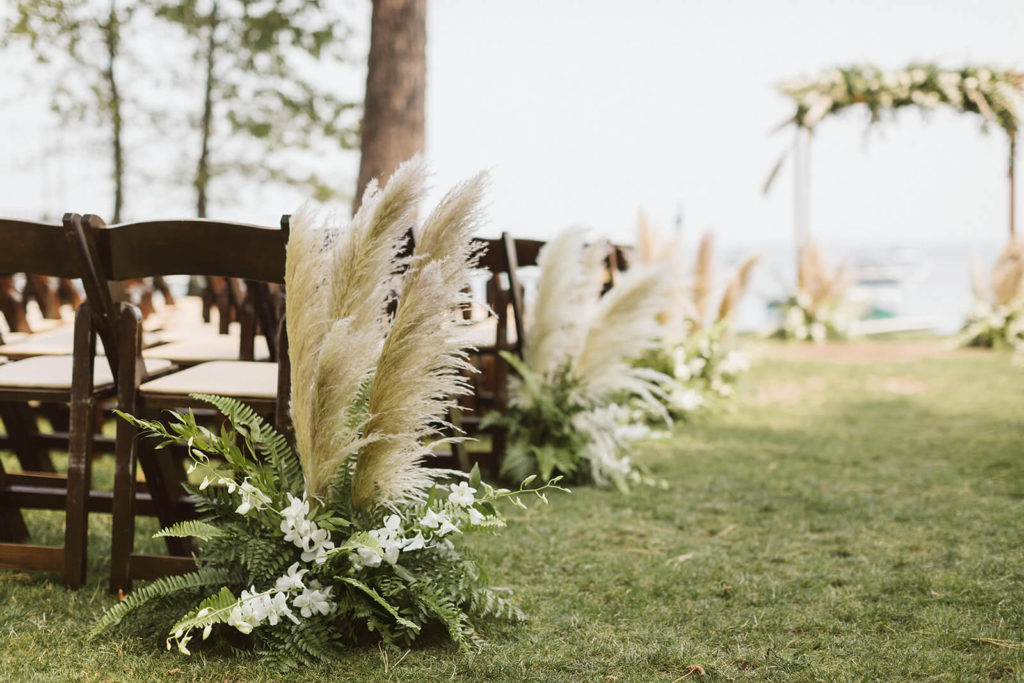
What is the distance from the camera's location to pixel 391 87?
5.39 metres

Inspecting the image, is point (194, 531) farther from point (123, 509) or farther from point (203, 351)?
point (203, 351)

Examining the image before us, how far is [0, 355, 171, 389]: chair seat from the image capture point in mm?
2383

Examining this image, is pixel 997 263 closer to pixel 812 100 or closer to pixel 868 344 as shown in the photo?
pixel 868 344

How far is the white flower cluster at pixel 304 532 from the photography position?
1930 millimetres

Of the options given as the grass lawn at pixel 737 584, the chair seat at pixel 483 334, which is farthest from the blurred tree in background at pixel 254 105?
the grass lawn at pixel 737 584

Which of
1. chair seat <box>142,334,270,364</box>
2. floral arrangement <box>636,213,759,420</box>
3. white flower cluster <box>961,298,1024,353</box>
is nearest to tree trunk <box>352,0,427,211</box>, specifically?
floral arrangement <box>636,213,759,420</box>

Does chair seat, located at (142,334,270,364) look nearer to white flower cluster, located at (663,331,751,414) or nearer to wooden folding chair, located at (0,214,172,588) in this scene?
wooden folding chair, located at (0,214,172,588)

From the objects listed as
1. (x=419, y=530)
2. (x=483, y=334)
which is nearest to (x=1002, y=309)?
(x=483, y=334)

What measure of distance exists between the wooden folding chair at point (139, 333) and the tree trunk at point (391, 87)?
3.17 metres

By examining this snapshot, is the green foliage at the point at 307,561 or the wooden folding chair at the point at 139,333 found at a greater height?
the wooden folding chair at the point at 139,333

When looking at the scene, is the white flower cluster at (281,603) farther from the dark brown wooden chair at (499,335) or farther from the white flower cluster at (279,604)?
the dark brown wooden chair at (499,335)

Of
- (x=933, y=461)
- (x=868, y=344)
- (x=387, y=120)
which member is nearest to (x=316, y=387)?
(x=933, y=461)

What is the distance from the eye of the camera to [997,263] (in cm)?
998

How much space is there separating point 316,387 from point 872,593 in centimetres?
163
